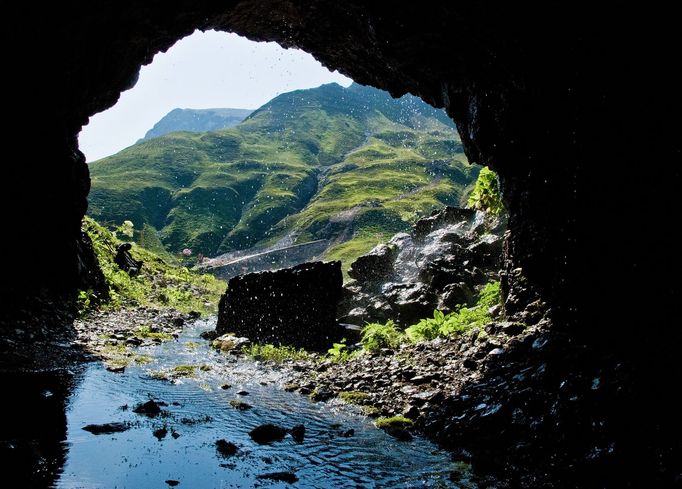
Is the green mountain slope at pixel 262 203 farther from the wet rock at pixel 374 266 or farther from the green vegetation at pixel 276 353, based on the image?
the green vegetation at pixel 276 353

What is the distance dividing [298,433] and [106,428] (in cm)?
336

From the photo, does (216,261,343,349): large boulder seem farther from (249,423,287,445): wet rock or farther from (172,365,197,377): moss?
(249,423,287,445): wet rock

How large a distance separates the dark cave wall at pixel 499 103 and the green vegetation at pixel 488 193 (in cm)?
645

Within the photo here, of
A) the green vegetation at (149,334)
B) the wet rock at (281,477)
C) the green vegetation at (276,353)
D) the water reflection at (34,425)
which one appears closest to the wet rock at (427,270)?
the green vegetation at (276,353)

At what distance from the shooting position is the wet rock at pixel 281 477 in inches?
252

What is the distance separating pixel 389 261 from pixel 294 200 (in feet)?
496

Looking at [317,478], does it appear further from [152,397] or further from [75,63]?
[75,63]

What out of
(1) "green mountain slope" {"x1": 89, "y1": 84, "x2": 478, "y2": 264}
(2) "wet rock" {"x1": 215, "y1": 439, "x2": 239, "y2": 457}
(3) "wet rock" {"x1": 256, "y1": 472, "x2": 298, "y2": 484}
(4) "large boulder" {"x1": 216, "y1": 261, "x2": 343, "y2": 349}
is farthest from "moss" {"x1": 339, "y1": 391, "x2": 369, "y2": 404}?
(1) "green mountain slope" {"x1": 89, "y1": 84, "x2": 478, "y2": 264}

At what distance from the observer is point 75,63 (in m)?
15.5

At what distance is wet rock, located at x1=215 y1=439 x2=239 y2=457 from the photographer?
7.31 metres

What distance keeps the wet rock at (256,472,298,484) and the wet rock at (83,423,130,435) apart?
9.79 feet

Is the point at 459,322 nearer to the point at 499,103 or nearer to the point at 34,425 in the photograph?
the point at 499,103

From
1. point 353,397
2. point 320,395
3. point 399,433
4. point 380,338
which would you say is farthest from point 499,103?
point 320,395

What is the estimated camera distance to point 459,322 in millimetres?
15727
